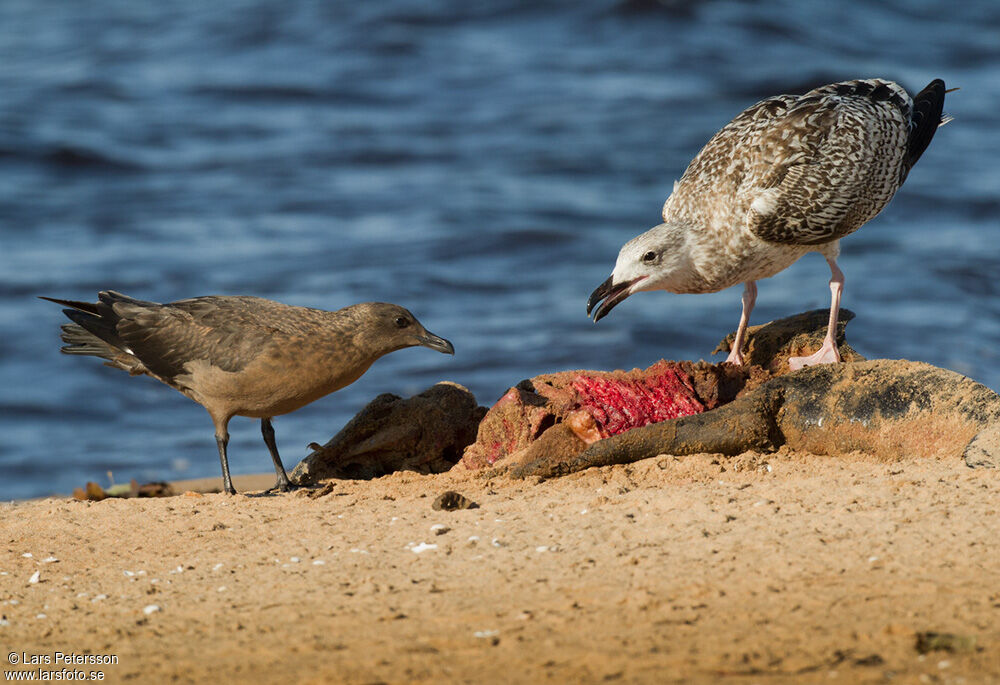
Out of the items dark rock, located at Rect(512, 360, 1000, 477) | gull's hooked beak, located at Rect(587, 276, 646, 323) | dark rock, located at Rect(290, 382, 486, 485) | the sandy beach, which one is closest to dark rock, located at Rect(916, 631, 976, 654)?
the sandy beach

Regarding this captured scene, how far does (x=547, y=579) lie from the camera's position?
4.78 meters

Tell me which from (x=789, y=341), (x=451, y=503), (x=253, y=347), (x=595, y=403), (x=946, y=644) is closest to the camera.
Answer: (x=946, y=644)

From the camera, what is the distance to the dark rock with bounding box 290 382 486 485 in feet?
23.3

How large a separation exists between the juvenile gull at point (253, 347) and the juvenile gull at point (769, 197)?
157cm

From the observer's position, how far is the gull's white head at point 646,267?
7.91 meters

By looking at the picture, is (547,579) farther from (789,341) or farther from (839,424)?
(789,341)

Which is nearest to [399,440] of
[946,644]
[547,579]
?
[547,579]

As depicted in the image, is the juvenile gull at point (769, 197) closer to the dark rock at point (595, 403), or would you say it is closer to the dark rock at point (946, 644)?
the dark rock at point (595, 403)

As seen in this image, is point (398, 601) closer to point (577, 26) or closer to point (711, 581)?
point (711, 581)

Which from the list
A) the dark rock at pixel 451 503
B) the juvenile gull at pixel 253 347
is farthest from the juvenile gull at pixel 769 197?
the dark rock at pixel 451 503

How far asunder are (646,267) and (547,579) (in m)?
3.58

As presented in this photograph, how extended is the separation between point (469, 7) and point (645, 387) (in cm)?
1865

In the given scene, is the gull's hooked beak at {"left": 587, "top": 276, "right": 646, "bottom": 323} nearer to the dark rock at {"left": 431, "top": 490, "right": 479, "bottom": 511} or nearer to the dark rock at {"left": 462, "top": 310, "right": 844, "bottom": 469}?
the dark rock at {"left": 462, "top": 310, "right": 844, "bottom": 469}

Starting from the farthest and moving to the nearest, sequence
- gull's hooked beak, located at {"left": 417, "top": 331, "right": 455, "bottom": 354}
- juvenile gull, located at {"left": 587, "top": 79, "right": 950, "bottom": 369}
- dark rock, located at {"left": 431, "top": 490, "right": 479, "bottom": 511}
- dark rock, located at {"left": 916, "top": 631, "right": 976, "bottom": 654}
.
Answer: juvenile gull, located at {"left": 587, "top": 79, "right": 950, "bottom": 369}, gull's hooked beak, located at {"left": 417, "top": 331, "right": 455, "bottom": 354}, dark rock, located at {"left": 431, "top": 490, "right": 479, "bottom": 511}, dark rock, located at {"left": 916, "top": 631, "right": 976, "bottom": 654}
